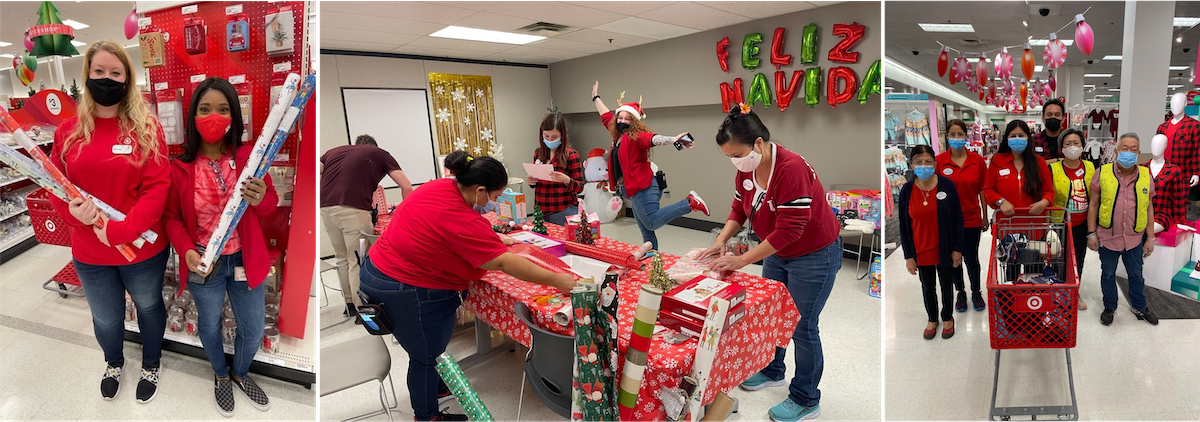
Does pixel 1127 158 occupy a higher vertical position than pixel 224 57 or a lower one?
lower

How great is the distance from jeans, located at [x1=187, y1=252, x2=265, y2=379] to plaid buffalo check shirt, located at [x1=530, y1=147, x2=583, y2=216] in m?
2.04

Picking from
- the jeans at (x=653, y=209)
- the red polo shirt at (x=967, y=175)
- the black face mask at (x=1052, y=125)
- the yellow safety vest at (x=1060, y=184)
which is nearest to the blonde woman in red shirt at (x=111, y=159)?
the jeans at (x=653, y=209)

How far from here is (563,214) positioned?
187 centimetres

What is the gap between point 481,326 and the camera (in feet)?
6.99

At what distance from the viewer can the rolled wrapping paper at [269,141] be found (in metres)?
2.38

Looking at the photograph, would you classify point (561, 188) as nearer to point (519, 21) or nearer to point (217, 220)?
point (519, 21)

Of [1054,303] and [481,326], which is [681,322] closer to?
[481,326]

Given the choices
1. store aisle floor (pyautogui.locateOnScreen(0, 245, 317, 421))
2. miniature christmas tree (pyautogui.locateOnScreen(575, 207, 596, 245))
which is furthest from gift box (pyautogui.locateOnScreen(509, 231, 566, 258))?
store aisle floor (pyautogui.locateOnScreen(0, 245, 317, 421))

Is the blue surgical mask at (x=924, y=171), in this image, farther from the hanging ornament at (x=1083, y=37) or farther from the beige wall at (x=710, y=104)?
the beige wall at (x=710, y=104)

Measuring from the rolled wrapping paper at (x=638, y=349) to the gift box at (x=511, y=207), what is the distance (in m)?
0.50

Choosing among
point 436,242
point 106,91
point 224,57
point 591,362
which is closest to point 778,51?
point 591,362

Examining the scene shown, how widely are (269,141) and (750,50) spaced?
2001 mm

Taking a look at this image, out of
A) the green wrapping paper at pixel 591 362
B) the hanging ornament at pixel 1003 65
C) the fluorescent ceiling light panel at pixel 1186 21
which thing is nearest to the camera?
the green wrapping paper at pixel 591 362

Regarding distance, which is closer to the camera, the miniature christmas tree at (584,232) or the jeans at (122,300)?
the miniature christmas tree at (584,232)
